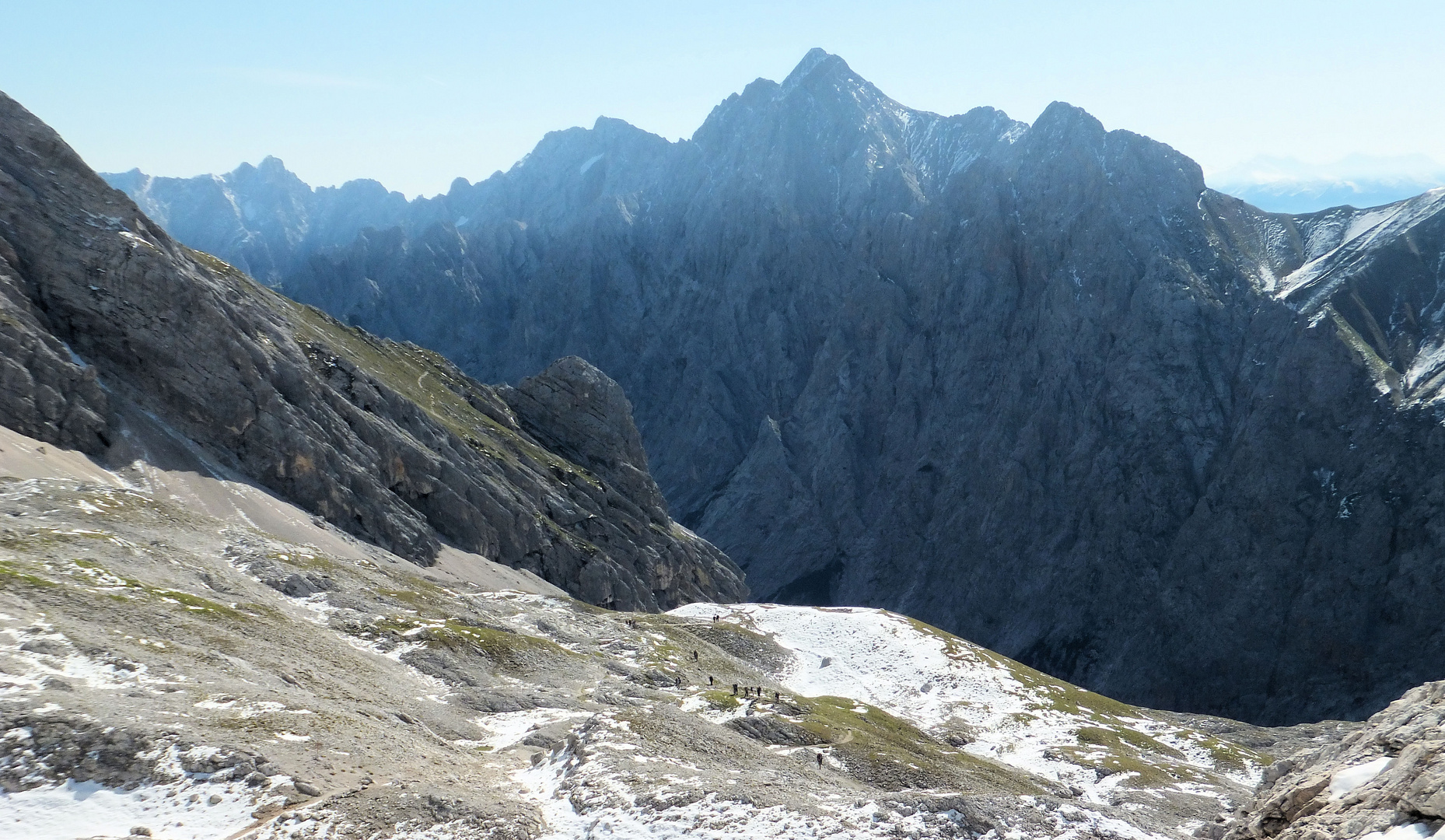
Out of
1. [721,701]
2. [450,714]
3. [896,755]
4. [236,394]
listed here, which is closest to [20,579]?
[450,714]

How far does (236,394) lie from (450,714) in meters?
58.4

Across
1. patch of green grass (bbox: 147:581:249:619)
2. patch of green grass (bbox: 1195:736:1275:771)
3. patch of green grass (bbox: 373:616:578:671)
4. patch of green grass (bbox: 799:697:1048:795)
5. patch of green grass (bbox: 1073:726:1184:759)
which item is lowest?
patch of green grass (bbox: 373:616:578:671)

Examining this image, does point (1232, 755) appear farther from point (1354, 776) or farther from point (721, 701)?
point (1354, 776)

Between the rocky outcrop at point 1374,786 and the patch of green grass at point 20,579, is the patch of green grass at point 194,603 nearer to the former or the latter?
the patch of green grass at point 20,579

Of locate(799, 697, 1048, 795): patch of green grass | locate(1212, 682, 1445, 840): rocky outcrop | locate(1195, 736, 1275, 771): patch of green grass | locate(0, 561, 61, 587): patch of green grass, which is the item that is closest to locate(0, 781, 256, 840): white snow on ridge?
locate(0, 561, 61, 587): patch of green grass

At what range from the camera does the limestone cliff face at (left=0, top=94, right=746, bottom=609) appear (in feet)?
274

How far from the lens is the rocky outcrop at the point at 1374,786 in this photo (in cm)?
1762

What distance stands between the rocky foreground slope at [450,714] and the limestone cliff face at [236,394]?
24.7ft

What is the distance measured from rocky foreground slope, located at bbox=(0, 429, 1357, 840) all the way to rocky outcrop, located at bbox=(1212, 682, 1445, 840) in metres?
15.5

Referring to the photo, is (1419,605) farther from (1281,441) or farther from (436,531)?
(436,531)

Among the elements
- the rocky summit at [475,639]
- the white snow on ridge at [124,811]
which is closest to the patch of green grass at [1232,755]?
the rocky summit at [475,639]

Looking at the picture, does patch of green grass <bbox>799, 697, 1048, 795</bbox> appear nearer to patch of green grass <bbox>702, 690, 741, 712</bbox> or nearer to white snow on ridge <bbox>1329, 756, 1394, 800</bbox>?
patch of green grass <bbox>702, 690, 741, 712</bbox>

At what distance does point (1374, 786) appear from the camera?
19844mm

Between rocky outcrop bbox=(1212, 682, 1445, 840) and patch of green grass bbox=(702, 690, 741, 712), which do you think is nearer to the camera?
rocky outcrop bbox=(1212, 682, 1445, 840)
